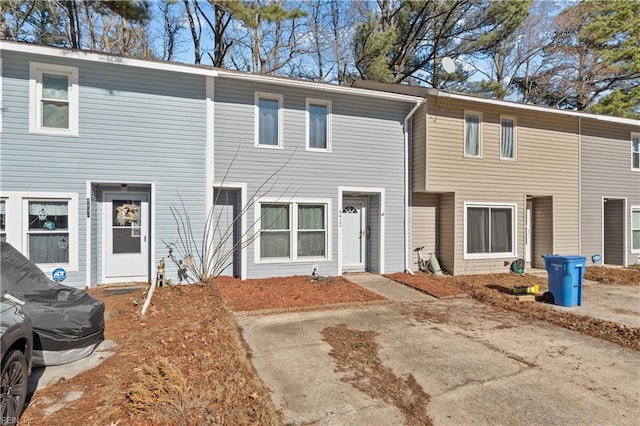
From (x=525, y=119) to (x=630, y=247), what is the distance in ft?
21.6

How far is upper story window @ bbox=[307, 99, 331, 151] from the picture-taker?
917 cm

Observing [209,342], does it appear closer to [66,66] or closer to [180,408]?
[180,408]

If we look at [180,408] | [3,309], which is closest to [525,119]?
[180,408]

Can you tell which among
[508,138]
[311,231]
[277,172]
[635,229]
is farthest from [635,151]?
[277,172]

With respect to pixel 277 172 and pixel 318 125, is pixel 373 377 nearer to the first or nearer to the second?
pixel 277 172

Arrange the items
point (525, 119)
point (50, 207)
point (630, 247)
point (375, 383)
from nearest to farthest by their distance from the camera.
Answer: point (375, 383)
point (50, 207)
point (525, 119)
point (630, 247)

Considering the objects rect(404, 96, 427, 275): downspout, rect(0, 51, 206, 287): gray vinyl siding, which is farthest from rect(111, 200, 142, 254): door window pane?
rect(404, 96, 427, 275): downspout

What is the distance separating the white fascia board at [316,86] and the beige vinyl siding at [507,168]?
951 millimetres

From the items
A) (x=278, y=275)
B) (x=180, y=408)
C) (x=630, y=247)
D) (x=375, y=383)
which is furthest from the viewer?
(x=630, y=247)

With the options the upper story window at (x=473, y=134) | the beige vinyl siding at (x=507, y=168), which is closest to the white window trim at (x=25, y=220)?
the beige vinyl siding at (x=507, y=168)

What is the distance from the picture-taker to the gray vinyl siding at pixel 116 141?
6.92 metres

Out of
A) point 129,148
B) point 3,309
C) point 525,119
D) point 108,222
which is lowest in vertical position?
point 3,309

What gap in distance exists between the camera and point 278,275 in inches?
347

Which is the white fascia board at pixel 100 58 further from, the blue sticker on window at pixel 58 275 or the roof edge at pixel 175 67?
the blue sticker on window at pixel 58 275
